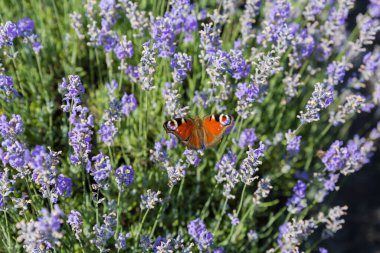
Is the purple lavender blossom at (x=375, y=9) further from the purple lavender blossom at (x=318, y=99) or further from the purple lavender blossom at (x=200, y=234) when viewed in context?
the purple lavender blossom at (x=200, y=234)

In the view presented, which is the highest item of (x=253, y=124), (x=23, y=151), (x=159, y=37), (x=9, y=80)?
(x=159, y=37)

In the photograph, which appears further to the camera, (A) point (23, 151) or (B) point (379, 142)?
(B) point (379, 142)

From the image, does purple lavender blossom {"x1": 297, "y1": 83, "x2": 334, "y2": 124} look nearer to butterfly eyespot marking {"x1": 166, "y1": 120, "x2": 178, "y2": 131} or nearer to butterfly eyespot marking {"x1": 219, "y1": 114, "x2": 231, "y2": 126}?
butterfly eyespot marking {"x1": 219, "y1": 114, "x2": 231, "y2": 126}

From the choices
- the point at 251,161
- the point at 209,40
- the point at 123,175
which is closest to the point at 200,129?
the point at 251,161

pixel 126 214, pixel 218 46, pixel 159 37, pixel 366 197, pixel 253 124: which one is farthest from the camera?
pixel 366 197

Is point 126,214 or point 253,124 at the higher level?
point 253,124

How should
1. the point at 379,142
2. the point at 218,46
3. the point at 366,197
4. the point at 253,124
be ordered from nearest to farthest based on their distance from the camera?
the point at 218,46, the point at 253,124, the point at 366,197, the point at 379,142

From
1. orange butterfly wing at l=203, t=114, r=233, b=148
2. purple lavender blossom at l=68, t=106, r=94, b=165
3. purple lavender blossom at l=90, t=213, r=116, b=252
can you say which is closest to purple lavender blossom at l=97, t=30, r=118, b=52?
purple lavender blossom at l=68, t=106, r=94, b=165

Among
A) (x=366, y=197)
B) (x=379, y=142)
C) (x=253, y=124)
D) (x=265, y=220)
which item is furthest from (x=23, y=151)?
(x=379, y=142)

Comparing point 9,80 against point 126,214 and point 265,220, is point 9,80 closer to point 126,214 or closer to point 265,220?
point 126,214
